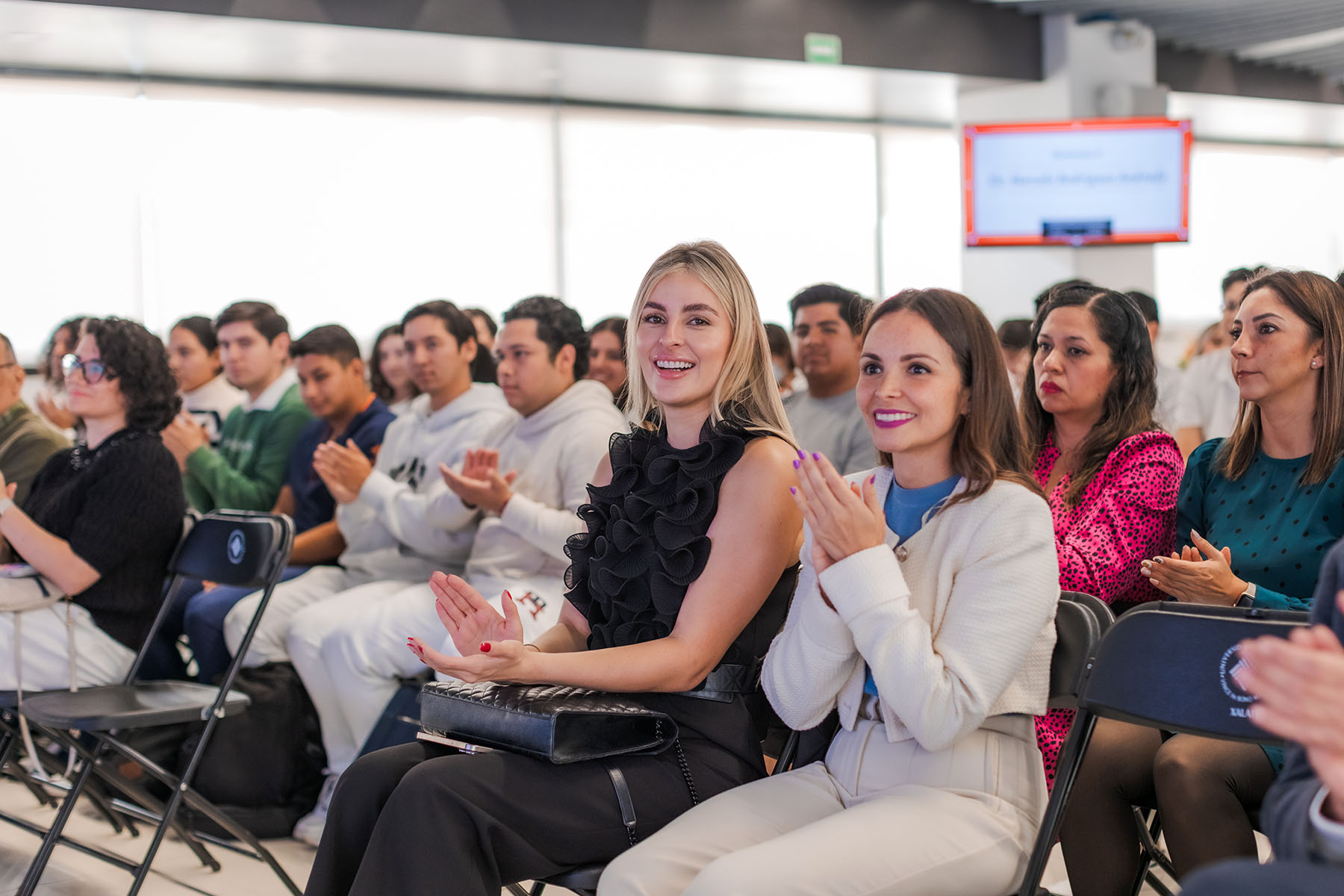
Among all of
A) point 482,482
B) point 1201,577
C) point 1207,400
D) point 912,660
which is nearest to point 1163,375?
point 1207,400

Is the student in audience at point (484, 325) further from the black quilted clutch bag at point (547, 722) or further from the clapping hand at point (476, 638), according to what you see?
the black quilted clutch bag at point (547, 722)

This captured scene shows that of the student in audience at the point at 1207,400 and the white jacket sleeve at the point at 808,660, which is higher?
the student in audience at the point at 1207,400

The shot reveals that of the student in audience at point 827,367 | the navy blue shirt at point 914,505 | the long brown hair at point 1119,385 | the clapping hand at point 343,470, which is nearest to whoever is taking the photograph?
the navy blue shirt at point 914,505

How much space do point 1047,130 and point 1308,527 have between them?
243 inches

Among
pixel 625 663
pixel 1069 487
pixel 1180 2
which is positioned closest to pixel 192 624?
A: pixel 625 663

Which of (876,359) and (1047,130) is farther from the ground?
(1047,130)

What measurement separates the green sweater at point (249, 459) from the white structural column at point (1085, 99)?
5.20 meters

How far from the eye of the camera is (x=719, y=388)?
7.46 feet

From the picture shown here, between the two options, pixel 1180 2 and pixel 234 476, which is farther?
pixel 1180 2

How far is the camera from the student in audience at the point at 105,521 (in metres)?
3.34

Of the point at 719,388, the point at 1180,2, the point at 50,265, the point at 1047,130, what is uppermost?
the point at 1180,2

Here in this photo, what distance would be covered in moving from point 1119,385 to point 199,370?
4.30m

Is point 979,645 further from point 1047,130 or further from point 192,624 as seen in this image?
point 1047,130

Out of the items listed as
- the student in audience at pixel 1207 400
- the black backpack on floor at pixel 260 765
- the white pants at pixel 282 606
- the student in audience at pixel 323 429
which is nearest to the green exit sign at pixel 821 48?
the student in audience at pixel 1207 400
